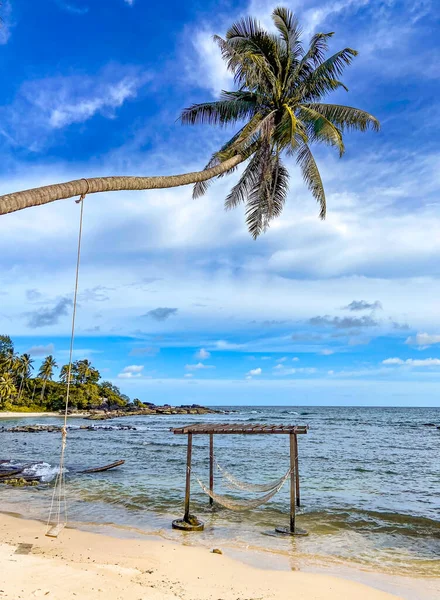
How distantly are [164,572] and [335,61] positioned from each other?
11657 mm

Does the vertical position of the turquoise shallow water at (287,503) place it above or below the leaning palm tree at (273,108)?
below

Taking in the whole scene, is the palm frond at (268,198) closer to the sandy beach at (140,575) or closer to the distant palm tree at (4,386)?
the sandy beach at (140,575)

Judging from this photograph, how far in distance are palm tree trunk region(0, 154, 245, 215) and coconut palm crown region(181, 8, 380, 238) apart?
3.26 meters

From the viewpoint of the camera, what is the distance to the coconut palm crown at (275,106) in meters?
10.5

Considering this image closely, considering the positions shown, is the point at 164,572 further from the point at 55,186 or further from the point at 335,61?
the point at 335,61

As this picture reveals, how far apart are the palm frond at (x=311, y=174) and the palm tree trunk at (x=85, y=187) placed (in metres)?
3.99

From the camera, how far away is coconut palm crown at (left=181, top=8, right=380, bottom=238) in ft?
34.6

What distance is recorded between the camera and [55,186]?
5.41 metres

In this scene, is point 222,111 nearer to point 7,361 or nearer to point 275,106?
point 275,106

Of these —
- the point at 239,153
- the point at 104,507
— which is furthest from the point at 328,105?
the point at 104,507

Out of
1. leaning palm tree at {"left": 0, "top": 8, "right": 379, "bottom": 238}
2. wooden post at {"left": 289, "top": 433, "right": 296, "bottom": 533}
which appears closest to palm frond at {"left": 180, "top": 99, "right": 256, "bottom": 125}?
leaning palm tree at {"left": 0, "top": 8, "right": 379, "bottom": 238}

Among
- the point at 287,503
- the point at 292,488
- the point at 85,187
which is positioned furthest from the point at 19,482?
the point at 85,187

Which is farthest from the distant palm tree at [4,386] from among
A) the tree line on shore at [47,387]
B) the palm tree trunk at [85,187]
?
the palm tree trunk at [85,187]

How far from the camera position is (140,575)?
675 centimetres
